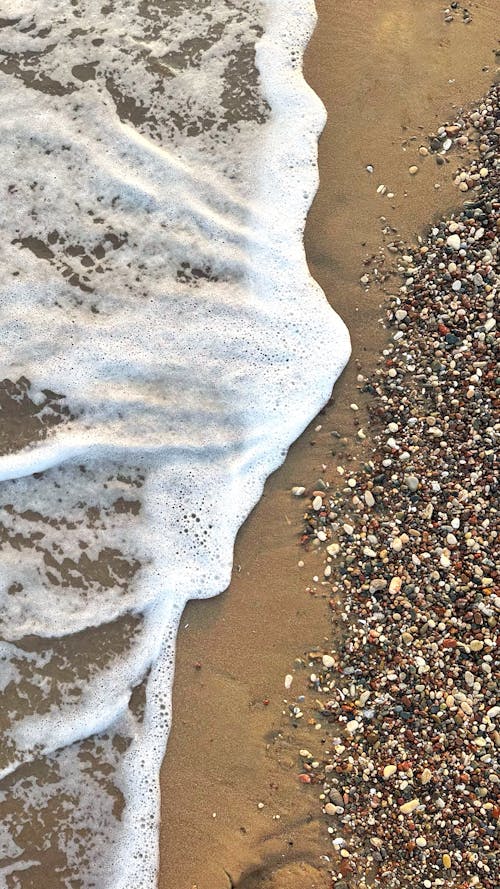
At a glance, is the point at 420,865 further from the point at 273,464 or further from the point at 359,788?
the point at 273,464

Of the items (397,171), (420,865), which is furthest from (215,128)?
(420,865)

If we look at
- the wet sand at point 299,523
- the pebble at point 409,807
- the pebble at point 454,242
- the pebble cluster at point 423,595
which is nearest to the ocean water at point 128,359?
the wet sand at point 299,523

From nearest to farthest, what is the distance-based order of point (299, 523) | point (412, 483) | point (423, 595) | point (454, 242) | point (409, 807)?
1. point (409, 807)
2. point (423, 595)
3. point (412, 483)
4. point (299, 523)
5. point (454, 242)

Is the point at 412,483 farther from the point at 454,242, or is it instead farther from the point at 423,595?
the point at 454,242

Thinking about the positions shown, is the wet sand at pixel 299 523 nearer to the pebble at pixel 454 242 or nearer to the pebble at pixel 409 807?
the pebble at pixel 454 242

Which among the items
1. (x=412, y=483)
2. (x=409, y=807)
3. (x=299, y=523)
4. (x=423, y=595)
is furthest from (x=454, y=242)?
(x=409, y=807)

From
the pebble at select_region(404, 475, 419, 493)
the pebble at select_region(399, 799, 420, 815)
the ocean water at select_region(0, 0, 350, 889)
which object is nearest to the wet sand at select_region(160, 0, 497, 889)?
the ocean water at select_region(0, 0, 350, 889)

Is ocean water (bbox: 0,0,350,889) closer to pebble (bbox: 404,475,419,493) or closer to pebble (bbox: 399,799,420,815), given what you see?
pebble (bbox: 404,475,419,493)
